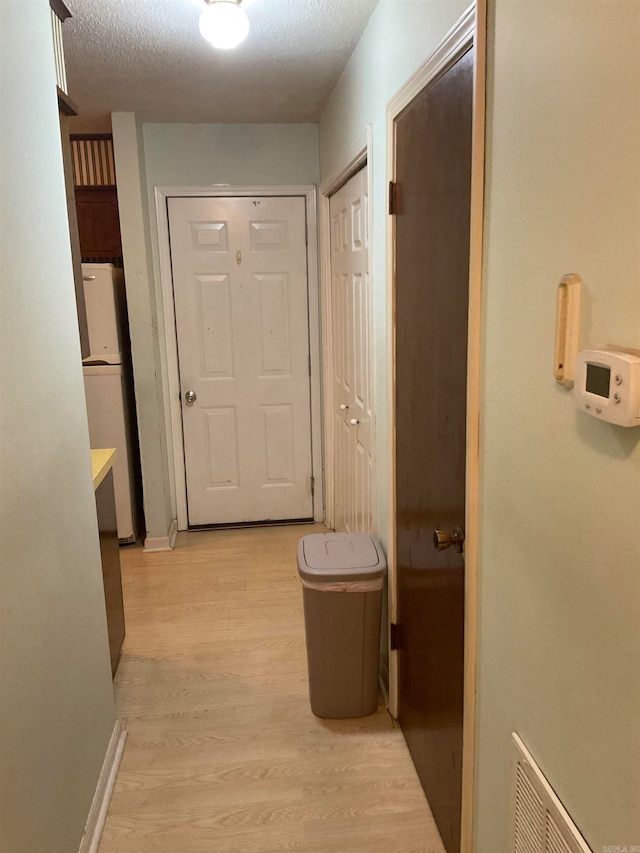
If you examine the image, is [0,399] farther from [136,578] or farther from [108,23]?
[136,578]

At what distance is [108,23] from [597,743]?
2506 millimetres

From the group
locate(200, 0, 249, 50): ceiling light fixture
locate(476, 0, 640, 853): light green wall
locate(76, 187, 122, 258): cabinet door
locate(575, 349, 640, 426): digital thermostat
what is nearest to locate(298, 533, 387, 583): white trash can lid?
locate(476, 0, 640, 853): light green wall

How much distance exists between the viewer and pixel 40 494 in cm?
145

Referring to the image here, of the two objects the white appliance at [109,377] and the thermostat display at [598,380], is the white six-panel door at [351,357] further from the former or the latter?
the thermostat display at [598,380]

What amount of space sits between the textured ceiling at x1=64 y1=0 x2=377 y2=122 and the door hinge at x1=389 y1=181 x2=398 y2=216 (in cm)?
66

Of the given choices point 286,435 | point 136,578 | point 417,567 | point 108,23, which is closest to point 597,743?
point 417,567

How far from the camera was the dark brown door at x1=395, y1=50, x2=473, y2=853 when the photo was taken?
56.4 inches

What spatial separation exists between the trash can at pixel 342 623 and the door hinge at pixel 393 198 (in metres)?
1.16

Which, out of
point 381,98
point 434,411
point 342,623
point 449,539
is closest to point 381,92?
point 381,98

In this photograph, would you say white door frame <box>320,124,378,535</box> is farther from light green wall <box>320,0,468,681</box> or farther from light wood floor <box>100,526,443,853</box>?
light wood floor <box>100,526,443,853</box>

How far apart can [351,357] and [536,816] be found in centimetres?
217

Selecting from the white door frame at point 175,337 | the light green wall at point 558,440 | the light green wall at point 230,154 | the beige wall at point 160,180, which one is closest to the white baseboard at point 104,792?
the light green wall at point 558,440

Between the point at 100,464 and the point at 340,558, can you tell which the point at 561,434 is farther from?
the point at 100,464

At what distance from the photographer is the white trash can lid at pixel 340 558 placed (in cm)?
213
